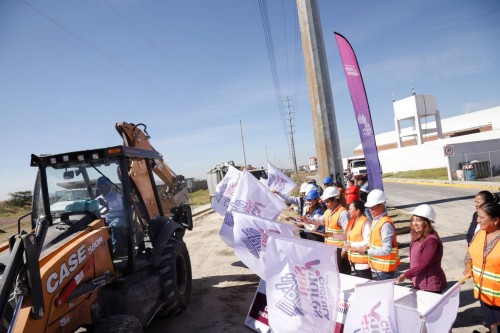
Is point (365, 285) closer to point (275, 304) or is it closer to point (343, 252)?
point (275, 304)

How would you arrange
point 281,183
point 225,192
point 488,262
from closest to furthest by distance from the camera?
point 488,262 → point 225,192 → point 281,183

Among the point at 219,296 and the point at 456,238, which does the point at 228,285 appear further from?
the point at 456,238

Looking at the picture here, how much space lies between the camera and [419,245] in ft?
13.1

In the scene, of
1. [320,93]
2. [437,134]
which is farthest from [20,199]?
[437,134]

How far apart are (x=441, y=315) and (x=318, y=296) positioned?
1.19m

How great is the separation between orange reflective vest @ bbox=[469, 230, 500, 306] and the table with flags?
0.42 metres

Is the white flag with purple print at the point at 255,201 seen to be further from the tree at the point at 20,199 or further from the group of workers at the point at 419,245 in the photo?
the tree at the point at 20,199

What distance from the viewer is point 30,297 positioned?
3.07 m

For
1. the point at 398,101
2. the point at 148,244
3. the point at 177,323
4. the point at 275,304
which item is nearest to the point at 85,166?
the point at 148,244

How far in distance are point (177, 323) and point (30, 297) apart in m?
2.82

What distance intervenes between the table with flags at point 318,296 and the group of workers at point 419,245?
35 centimetres

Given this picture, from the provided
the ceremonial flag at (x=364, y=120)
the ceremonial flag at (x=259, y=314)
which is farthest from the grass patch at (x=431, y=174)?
the ceremonial flag at (x=259, y=314)

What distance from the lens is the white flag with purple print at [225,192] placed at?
844cm

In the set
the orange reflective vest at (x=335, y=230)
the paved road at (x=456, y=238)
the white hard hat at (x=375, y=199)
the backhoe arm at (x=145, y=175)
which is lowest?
the paved road at (x=456, y=238)
